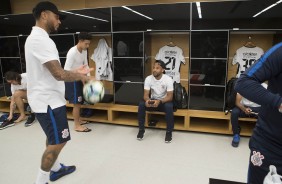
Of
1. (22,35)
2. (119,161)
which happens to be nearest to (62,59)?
(22,35)

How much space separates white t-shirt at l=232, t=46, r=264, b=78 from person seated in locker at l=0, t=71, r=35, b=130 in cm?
365

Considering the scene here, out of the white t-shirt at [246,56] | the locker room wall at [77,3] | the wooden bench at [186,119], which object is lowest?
the wooden bench at [186,119]

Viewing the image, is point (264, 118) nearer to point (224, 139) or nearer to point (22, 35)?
point (224, 139)

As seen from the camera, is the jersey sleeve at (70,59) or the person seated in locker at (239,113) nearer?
the person seated in locker at (239,113)

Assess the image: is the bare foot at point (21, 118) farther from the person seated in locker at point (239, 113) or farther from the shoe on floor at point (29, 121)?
the person seated in locker at point (239, 113)

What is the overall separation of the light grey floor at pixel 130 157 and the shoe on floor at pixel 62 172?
5 centimetres

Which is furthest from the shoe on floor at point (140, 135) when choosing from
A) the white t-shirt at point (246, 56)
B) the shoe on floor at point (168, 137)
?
the white t-shirt at point (246, 56)

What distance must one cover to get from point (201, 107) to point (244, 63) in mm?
975

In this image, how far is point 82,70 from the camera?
1896 mm

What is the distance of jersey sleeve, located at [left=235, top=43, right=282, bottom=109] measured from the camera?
0.89m

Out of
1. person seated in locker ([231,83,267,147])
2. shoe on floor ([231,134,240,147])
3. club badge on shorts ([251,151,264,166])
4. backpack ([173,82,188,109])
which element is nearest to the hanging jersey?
backpack ([173,82,188,109])

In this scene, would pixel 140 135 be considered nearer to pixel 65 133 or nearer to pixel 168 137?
pixel 168 137

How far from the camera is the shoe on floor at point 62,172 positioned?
7.20 ft

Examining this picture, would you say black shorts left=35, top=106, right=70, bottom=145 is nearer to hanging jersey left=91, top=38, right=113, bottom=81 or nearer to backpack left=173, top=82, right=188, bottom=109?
backpack left=173, top=82, right=188, bottom=109
